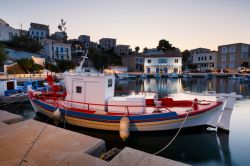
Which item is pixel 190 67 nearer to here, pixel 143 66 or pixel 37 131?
pixel 143 66

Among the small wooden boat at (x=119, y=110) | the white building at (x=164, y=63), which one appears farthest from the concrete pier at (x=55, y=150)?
the white building at (x=164, y=63)

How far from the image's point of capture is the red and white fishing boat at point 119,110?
810cm

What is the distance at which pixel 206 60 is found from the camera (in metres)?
65.5

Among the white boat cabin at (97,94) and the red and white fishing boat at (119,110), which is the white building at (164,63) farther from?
the white boat cabin at (97,94)

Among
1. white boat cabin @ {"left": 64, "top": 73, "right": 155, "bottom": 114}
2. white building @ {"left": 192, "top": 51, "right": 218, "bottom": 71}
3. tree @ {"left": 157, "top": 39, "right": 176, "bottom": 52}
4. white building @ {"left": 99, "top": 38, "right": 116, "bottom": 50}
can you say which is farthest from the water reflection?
white building @ {"left": 99, "top": 38, "right": 116, "bottom": 50}

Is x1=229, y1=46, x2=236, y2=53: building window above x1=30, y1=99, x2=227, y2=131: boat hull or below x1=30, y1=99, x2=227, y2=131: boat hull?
above

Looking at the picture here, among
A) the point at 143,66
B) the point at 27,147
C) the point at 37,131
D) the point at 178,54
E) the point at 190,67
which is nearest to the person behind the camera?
the point at 27,147

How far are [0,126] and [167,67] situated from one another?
5734 centimetres

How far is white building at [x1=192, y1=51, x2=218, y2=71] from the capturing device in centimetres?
6319

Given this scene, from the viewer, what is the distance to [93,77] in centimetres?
883

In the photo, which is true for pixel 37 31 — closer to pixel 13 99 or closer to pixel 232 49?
pixel 13 99

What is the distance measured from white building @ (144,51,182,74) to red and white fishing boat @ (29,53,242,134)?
162ft

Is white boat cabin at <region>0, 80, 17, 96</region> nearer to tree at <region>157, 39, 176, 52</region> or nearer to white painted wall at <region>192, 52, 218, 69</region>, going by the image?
white painted wall at <region>192, 52, 218, 69</region>

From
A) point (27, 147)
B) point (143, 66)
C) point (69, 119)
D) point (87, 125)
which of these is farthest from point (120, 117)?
point (143, 66)
